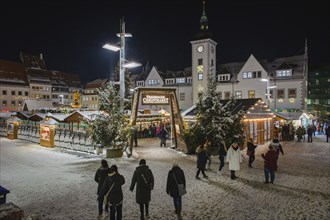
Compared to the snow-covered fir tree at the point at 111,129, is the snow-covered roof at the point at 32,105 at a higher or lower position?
higher

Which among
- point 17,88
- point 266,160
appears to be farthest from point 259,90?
point 17,88

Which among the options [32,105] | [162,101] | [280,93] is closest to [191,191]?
[162,101]

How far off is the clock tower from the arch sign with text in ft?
88.8

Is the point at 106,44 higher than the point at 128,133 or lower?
higher

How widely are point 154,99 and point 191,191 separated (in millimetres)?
8641

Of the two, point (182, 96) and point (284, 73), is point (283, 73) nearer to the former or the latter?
point (284, 73)

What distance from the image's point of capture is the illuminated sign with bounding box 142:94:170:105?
16639mm

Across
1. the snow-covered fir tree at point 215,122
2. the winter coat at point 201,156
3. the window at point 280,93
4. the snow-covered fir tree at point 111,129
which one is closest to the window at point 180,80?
the window at point 280,93

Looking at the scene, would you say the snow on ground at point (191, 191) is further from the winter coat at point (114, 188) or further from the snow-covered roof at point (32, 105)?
the snow-covered roof at point (32, 105)

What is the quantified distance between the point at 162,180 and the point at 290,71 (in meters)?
36.7

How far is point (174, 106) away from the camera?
18.8 meters

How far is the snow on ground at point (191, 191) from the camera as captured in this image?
24.6ft

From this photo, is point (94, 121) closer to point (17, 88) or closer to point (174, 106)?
point (174, 106)

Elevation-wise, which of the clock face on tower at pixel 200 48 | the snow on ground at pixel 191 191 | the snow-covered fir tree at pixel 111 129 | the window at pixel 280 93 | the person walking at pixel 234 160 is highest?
the clock face on tower at pixel 200 48
